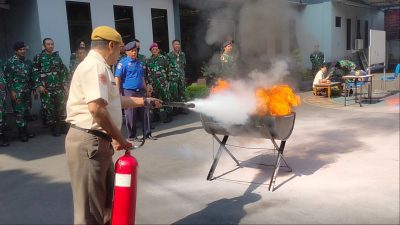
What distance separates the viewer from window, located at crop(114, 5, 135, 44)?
391 inches

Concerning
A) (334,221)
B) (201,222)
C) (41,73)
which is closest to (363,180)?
(334,221)

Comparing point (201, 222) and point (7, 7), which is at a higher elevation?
point (7, 7)

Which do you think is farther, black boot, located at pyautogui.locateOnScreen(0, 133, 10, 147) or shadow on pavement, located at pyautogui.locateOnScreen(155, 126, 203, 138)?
shadow on pavement, located at pyautogui.locateOnScreen(155, 126, 203, 138)

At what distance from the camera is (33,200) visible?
417 cm

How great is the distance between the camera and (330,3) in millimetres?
17672

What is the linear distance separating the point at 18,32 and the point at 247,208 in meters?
7.69

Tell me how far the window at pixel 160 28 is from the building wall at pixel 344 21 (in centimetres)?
1021

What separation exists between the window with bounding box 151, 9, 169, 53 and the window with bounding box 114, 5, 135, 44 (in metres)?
0.85

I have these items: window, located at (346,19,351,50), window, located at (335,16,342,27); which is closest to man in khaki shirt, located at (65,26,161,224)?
window, located at (335,16,342,27)

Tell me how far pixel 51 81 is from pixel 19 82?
57 cm

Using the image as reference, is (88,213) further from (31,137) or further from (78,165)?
(31,137)

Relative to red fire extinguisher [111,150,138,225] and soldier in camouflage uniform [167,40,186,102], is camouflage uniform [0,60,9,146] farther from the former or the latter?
red fire extinguisher [111,150,138,225]

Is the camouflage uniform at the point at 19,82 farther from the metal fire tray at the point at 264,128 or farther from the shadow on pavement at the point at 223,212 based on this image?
the shadow on pavement at the point at 223,212

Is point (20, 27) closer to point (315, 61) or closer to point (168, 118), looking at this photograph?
point (168, 118)
